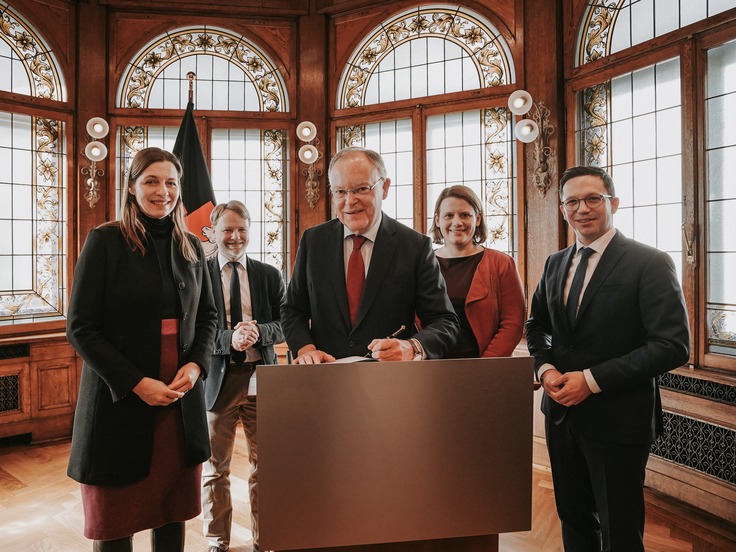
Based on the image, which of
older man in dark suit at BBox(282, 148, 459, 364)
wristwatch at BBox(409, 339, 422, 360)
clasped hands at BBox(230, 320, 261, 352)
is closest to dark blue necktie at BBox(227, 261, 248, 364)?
clasped hands at BBox(230, 320, 261, 352)

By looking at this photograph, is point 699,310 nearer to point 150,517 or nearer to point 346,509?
point 346,509

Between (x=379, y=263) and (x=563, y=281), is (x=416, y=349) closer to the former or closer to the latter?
(x=379, y=263)

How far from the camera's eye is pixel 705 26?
295 cm

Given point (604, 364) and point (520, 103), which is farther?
point (520, 103)

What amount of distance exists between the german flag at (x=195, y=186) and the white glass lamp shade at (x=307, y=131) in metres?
0.92

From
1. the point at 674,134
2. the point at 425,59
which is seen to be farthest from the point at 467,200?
the point at 425,59

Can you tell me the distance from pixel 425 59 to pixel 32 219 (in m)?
3.97

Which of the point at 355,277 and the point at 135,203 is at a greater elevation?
the point at 135,203

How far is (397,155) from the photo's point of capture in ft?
15.1

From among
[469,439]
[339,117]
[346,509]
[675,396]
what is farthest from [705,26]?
[346,509]

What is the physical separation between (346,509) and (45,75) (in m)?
5.13

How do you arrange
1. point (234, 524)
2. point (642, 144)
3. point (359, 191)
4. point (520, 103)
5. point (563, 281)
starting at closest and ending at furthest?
point (359, 191), point (563, 281), point (234, 524), point (642, 144), point (520, 103)

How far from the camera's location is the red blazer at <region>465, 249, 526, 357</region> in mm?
2061

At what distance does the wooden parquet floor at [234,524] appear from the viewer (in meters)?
2.46
